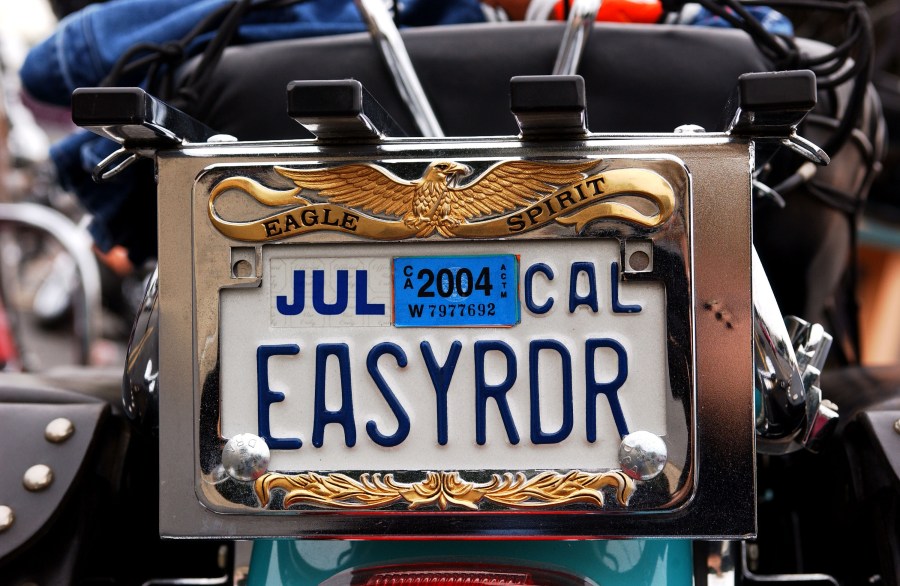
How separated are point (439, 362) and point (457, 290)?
74 millimetres

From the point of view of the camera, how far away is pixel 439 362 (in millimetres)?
925

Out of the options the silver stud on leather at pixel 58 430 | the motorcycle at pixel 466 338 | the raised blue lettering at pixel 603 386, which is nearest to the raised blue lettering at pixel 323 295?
the motorcycle at pixel 466 338

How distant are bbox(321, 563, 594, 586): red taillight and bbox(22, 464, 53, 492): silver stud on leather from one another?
1.16ft

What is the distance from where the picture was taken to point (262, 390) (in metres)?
0.94

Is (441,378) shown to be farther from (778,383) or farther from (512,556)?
(778,383)

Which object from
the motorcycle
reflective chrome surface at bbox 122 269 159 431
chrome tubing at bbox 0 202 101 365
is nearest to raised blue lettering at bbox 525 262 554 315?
the motorcycle

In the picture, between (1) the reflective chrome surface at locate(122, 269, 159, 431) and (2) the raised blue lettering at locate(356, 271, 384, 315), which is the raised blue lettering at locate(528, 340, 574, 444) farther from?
(1) the reflective chrome surface at locate(122, 269, 159, 431)

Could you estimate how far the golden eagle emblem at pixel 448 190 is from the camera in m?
0.90

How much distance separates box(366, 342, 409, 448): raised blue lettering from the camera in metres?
0.93

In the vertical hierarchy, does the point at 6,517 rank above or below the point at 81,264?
above

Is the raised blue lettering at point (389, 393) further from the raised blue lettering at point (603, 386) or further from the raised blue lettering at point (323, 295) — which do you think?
the raised blue lettering at point (603, 386)

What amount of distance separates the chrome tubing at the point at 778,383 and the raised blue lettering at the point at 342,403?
16.7 inches

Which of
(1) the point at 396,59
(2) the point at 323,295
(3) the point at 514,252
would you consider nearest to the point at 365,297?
(2) the point at 323,295

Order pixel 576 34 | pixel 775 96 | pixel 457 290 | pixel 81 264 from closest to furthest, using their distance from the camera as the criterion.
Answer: pixel 775 96, pixel 457 290, pixel 576 34, pixel 81 264
